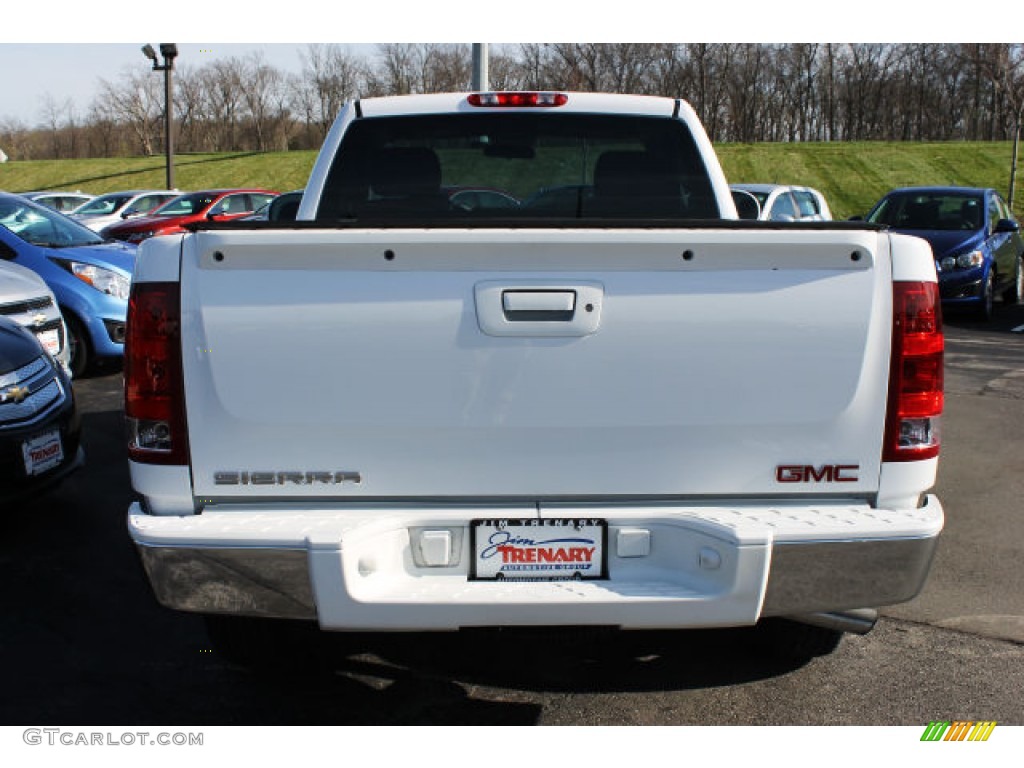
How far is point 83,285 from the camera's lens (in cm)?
894

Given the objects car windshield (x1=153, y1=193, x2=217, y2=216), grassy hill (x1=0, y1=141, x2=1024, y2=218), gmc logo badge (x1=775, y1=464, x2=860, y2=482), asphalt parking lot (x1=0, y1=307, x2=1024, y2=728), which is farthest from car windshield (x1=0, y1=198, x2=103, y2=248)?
grassy hill (x1=0, y1=141, x2=1024, y2=218)

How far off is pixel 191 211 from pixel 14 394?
675 inches

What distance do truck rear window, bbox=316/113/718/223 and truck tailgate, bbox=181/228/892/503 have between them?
1.62 metres

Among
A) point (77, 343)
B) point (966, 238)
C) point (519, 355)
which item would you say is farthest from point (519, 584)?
point (966, 238)

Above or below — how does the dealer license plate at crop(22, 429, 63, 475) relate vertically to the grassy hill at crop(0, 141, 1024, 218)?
below

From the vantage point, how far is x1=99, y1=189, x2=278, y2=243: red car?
1880 cm

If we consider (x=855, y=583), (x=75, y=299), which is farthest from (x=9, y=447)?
(x=75, y=299)

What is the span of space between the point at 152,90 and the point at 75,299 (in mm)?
63279

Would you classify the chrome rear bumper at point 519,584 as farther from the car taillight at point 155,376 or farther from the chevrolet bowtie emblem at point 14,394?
the chevrolet bowtie emblem at point 14,394

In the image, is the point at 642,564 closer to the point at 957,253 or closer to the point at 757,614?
the point at 757,614

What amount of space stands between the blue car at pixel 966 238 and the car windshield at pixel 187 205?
13307 millimetres

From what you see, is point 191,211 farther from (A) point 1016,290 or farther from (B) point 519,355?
(B) point 519,355

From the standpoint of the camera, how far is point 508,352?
2611mm

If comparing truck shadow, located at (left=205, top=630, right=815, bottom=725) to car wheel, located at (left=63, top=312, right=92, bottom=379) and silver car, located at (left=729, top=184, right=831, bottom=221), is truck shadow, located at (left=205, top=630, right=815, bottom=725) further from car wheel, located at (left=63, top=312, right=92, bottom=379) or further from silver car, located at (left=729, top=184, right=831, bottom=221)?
silver car, located at (left=729, top=184, right=831, bottom=221)
